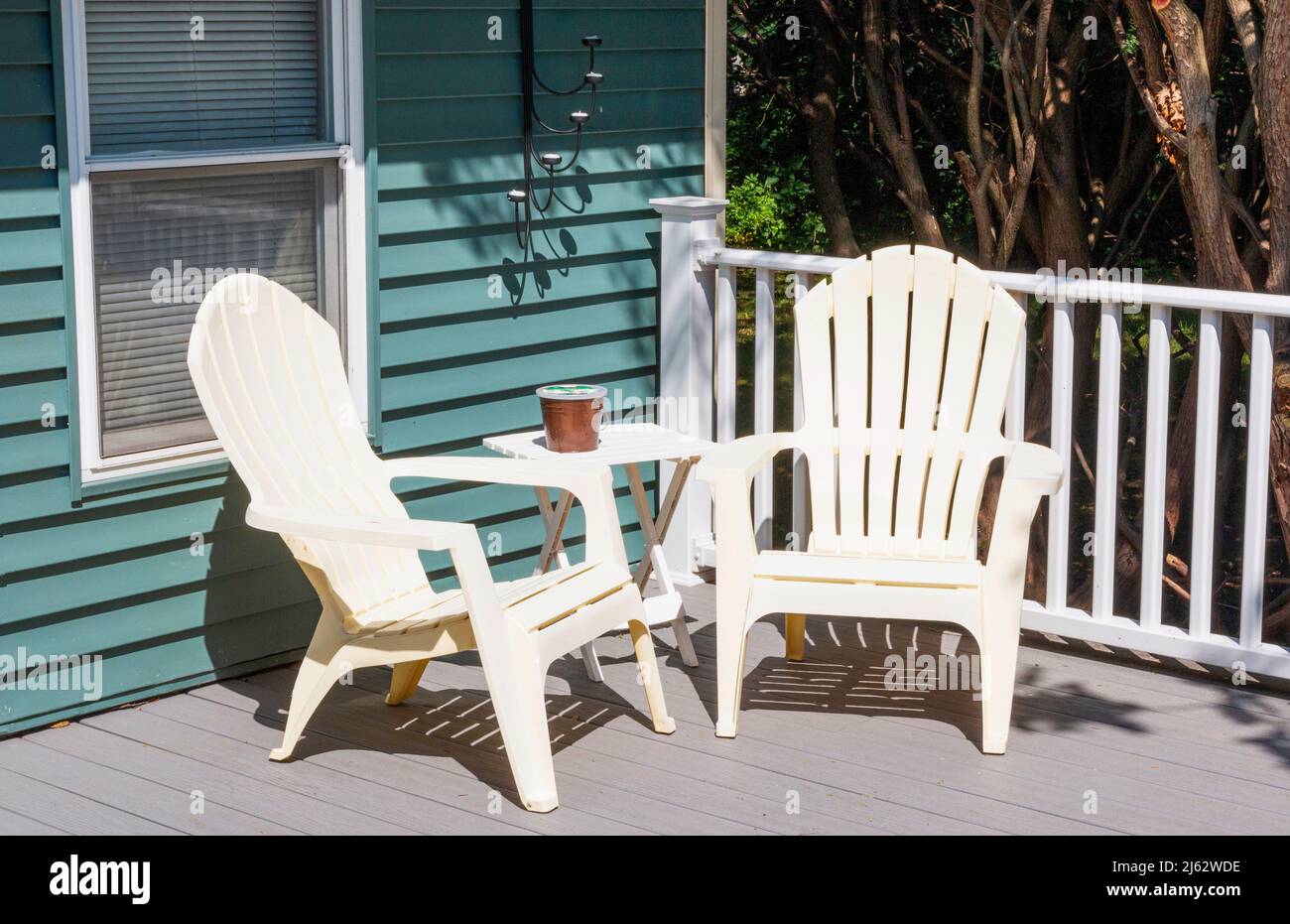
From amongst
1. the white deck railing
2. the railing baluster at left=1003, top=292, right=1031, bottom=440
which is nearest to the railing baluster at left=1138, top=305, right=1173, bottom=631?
the white deck railing

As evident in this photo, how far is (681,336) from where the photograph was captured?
17.2ft

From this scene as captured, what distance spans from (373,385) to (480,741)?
1.06m

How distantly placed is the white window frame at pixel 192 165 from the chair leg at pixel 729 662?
1180mm

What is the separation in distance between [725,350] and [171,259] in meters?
1.74

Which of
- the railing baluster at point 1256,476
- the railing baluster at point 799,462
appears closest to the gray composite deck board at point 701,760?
the railing baluster at point 1256,476

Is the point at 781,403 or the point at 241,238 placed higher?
the point at 241,238

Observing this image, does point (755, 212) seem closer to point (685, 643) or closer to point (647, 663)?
point (685, 643)

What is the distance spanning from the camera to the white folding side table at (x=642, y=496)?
4.43m

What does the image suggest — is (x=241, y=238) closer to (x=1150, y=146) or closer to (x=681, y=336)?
(x=681, y=336)

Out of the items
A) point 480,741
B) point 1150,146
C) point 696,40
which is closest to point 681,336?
point 696,40

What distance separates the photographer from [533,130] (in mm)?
4863

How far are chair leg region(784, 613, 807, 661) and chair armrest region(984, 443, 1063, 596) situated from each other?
787 mm

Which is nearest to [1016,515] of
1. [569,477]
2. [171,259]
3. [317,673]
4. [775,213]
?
[569,477]

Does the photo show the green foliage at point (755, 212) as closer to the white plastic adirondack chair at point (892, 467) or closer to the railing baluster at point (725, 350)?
the railing baluster at point (725, 350)
